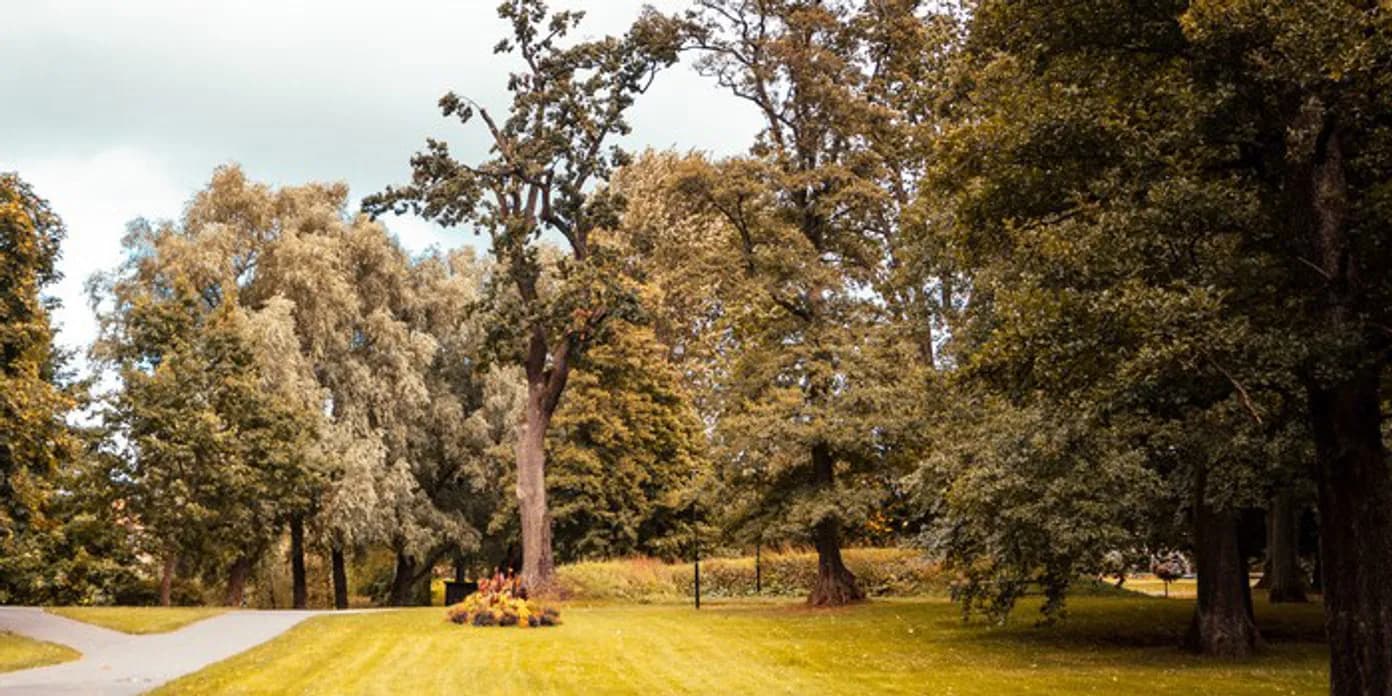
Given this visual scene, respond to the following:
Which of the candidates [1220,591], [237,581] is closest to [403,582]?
[237,581]

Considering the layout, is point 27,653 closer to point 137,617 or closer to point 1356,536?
point 137,617

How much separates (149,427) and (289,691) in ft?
53.7

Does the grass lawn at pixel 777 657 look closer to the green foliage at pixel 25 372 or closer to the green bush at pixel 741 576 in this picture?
the green foliage at pixel 25 372

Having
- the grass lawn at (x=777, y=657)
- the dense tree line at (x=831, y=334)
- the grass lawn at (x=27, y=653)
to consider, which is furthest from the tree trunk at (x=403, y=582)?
the grass lawn at (x=27, y=653)

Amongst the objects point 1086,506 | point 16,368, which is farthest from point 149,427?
point 1086,506

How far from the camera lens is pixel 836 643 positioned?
1825cm

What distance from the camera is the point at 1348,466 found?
10094mm

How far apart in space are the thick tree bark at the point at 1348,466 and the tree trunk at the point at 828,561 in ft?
50.3

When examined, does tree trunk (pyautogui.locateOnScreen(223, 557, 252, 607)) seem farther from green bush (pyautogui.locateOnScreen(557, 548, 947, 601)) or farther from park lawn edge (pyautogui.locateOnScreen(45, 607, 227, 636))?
green bush (pyautogui.locateOnScreen(557, 548, 947, 601))

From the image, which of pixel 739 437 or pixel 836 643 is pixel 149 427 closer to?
pixel 739 437

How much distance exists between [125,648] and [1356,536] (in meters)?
16.4

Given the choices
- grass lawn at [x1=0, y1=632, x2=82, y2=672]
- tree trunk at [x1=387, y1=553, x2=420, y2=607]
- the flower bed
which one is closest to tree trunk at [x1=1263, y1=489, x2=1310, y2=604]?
the flower bed

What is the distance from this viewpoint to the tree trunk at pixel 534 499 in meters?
29.0

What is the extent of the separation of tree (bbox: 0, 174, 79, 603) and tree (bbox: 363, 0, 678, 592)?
1145cm
